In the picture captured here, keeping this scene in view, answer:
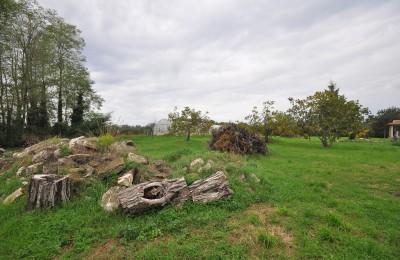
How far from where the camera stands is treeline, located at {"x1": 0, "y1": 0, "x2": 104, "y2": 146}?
1609 centimetres

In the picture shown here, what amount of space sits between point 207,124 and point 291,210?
15756 mm

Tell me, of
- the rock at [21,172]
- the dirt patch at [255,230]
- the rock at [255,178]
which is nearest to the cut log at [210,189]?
the dirt patch at [255,230]

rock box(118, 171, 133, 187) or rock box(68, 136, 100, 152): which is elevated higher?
rock box(68, 136, 100, 152)

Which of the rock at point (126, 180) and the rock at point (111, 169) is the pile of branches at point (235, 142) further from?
the rock at point (126, 180)

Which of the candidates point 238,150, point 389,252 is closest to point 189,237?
point 389,252

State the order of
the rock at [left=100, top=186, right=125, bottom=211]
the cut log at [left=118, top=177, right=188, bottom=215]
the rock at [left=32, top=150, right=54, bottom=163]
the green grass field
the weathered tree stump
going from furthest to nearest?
the rock at [left=32, top=150, right=54, bottom=163] < the weathered tree stump < the rock at [left=100, top=186, right=125, bottom=211] < the cut log at [left=118, top=177, right=188, bottom=215] < the green grass field

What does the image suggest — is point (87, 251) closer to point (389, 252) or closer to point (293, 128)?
point (389, 252)

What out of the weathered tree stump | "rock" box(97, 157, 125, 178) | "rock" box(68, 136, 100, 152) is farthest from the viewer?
"rock" box(68, 136, 100, 152)

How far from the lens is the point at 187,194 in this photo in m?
3.79

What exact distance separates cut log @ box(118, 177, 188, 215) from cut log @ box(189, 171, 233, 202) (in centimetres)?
21

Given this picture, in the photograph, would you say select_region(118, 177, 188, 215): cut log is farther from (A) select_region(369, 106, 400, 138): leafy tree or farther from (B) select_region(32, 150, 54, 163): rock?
(A) select_region(369, 106, 400, 138): leafy tree

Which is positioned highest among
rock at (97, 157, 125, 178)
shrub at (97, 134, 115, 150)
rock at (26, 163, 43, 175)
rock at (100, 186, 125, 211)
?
shrub at (97, 134, 115, 150)

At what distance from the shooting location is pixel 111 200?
3.69m

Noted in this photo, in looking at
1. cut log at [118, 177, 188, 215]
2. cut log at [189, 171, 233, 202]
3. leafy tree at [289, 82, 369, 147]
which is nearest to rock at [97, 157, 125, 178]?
cut log at [118, 177, 188, 215]
